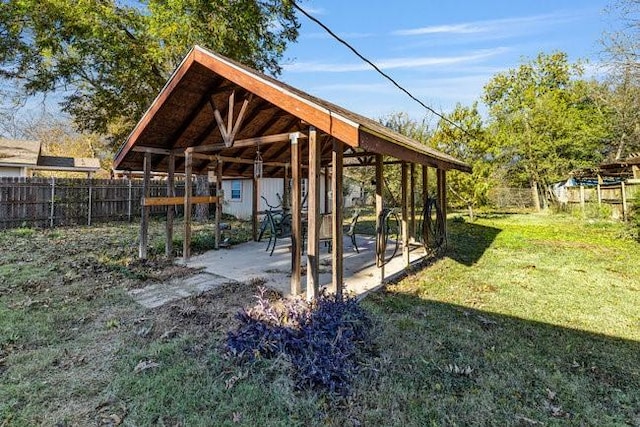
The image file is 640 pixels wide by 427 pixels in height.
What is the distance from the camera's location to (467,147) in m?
13.8

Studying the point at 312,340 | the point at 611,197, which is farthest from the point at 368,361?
the point at 611,197

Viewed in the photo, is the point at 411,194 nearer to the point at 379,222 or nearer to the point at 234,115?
the point at 379,222

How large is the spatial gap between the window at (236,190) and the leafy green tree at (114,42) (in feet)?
16.6

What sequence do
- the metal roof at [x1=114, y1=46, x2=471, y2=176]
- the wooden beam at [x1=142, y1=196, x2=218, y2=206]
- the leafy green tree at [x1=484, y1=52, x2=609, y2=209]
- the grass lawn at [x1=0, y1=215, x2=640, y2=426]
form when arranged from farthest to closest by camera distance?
the leafy green tree at [x1=484, y1=52, x2=609, y2=209] → the wooden beam at [x1=142, y1=196, x2=218, y2=206] → the metal roof at [x1=114, y1=46, x2=471, y2=176] → the grass lawn at [x1=0, y1=215, x2=640, y2=426]

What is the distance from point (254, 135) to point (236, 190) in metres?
10.2

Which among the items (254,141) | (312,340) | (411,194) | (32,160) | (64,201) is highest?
(32,160)

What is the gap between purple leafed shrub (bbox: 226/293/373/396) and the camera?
2.52 m

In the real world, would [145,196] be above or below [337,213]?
above

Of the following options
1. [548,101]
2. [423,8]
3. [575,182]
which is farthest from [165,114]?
[548,101]

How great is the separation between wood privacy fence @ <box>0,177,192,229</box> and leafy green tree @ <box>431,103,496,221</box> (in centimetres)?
1266

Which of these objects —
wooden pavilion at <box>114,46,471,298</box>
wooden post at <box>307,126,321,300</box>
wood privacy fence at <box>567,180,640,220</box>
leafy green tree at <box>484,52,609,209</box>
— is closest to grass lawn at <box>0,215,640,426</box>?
wooden post at <box>307,126,321,300</box>

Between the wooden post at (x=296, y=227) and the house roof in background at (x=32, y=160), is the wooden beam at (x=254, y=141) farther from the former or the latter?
the house roof in background at (x=32, y=160)

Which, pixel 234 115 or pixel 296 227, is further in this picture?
pixel 234 115

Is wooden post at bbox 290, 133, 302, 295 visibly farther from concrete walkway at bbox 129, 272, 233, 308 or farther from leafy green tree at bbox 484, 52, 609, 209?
leafy green tree at bbox 484, 52, 609, 209
